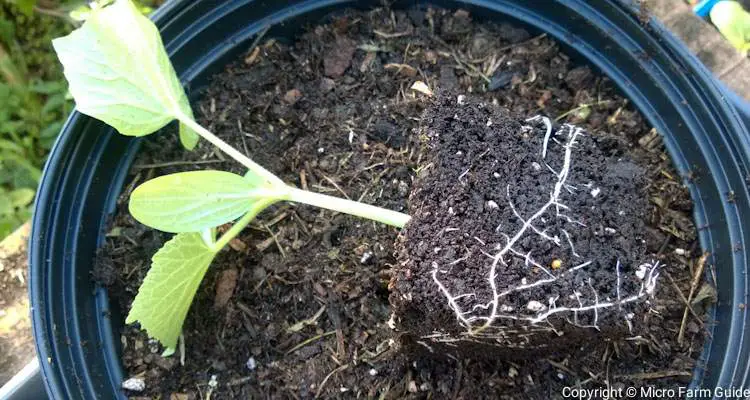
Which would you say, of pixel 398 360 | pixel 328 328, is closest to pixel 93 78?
pixel 328 328

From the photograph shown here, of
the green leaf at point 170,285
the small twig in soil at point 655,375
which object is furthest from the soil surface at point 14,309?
the small twig in soil at point 655,375

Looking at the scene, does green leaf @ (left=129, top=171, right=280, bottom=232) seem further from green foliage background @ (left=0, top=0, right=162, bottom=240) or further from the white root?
green foliage background @ (left=0, top=0, right=162, bottom=240)

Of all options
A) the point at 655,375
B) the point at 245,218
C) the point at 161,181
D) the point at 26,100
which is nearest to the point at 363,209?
the point at 245,218

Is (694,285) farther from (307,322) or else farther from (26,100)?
(26,100)

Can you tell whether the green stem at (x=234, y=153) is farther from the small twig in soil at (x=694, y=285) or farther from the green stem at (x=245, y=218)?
the small twig in soil at (x=694, y=285)

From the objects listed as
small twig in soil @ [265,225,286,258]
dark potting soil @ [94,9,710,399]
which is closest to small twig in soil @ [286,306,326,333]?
dark potting soil @ [94,9,710,399]
